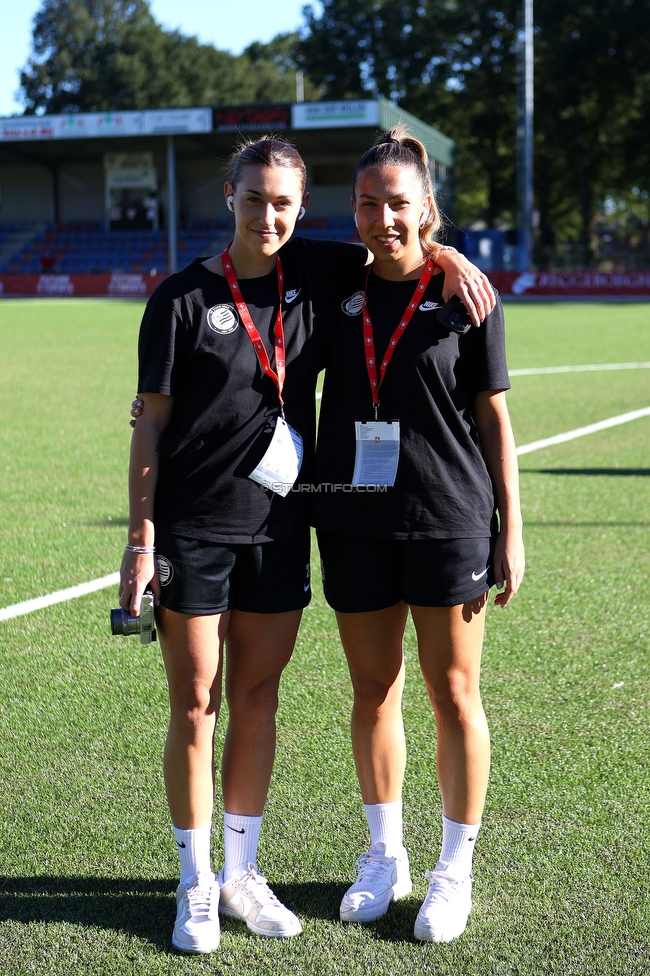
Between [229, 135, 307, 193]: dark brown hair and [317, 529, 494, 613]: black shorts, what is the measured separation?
96cm

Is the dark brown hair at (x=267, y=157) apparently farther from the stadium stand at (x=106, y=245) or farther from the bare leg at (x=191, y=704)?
the stadium stand at (x=106, y=245)

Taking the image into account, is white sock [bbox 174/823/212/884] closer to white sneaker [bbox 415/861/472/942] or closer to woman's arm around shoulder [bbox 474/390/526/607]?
white sneaker [bbox 415/861/472/942]

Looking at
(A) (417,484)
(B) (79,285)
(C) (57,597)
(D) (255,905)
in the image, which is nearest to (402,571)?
(A) (417,484)

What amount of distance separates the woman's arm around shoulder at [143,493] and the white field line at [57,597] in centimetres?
267

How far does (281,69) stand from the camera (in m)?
88.7

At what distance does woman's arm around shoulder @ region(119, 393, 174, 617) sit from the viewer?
8.52 ft

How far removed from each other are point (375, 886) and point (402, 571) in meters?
0.88

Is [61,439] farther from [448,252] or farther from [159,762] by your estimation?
[448,252]

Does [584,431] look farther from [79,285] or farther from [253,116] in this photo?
[253,116]

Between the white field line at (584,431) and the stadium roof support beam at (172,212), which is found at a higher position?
the stadium roof support beam at (172,212)

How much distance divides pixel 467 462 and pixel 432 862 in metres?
1.23

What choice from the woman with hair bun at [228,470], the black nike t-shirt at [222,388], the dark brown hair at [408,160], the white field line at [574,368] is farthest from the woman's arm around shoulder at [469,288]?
the white field line at [574,368]

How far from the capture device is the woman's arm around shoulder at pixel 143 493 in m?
2.60

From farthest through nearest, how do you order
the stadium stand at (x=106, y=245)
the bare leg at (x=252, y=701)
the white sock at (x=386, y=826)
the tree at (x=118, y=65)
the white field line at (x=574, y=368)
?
the tree at (x=118, y=65) < the stadium stand at (x=106, y=245) < the white field line at (x=574, y=368) < the white sock at (x=386, y=826) < the bare leg at (x=252, y=701)
